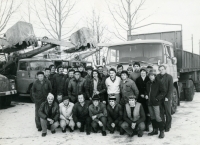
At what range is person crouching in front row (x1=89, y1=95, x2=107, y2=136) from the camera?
5.21m

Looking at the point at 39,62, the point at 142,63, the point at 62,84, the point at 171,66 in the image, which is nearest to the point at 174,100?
the point at 171,66

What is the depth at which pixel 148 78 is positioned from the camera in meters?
5.43

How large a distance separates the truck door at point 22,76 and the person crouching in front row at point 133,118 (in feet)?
20.5

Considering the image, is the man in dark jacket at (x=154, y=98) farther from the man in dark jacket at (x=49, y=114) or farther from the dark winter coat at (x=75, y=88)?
the man in dark jacket at (x=49, y=114)

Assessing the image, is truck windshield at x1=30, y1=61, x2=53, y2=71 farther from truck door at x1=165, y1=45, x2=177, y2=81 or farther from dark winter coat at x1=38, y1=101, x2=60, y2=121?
truck door at x1=165, y1=45, x2=177, y2=81

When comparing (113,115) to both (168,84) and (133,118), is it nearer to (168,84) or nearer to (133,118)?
(133,118)

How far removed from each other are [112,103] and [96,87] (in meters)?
0.84

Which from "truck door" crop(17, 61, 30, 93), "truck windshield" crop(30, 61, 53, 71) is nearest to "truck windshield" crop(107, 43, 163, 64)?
"truck windshield" crop(30, 61, 53, 71)

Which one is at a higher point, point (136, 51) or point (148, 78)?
point (136, 51)

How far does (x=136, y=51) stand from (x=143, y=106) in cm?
180

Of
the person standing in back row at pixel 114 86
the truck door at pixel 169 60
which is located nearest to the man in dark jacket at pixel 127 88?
the person standing in back row at pixel 114 86

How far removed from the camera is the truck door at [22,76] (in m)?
9.95

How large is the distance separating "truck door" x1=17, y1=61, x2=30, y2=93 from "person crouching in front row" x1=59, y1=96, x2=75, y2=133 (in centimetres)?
495

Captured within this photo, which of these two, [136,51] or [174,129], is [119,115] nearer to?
[174,129]
